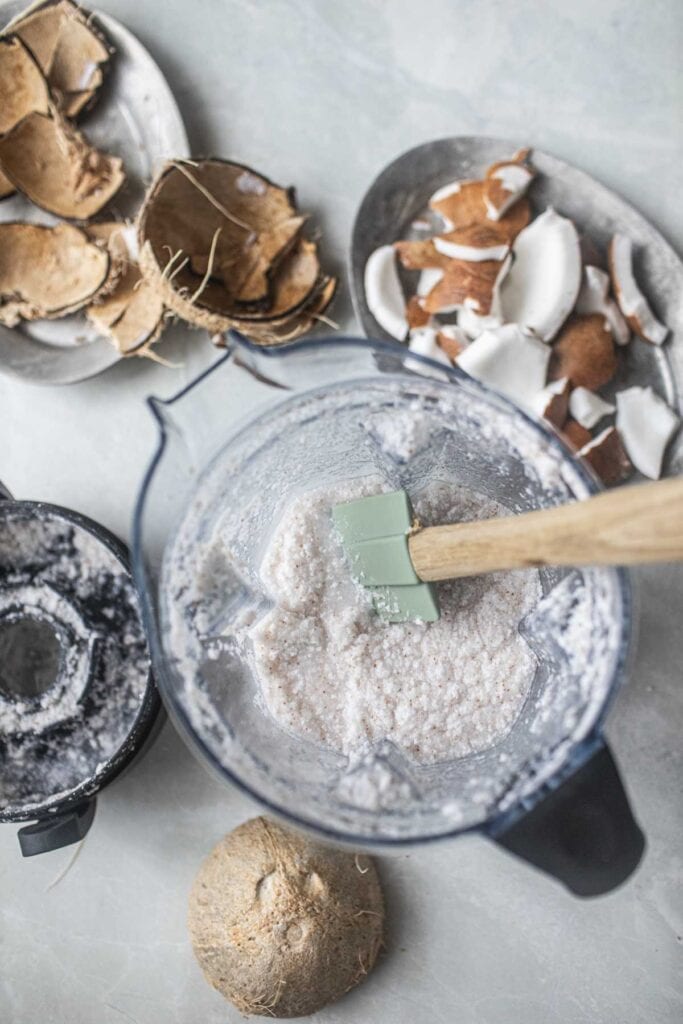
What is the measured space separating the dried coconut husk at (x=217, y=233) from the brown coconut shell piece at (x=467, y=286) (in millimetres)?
143

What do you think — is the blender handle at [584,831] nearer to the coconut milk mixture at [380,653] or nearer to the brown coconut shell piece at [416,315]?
the coconut milk mixture at [380,653]

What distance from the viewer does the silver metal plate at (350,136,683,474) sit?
2.78 feet

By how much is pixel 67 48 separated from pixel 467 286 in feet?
1.43

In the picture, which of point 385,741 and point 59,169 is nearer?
point 385,741

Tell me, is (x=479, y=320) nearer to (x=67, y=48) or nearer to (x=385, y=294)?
(x=385, y=294)

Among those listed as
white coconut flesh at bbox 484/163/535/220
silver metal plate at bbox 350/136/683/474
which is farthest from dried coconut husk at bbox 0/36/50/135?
white coconut flesh at bbox 484/163/535/220

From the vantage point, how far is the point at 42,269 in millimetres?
865

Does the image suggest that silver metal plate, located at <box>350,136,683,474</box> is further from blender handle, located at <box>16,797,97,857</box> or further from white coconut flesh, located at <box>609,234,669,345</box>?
blender handle, located at <box>16,797,97,857</box>

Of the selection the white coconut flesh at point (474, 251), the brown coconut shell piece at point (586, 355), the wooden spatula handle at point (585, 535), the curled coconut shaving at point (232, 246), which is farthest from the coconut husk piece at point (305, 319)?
the wooden spatula handle at point (585, 535)

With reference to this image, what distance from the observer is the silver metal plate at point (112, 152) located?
0.86m

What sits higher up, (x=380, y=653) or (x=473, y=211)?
(x=473, y=211)

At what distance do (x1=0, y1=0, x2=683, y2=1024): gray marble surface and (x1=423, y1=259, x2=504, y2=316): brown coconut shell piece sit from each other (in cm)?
10

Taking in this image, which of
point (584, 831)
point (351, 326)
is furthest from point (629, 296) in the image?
point (584, 831)

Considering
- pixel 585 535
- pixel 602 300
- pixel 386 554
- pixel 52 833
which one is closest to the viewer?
pixel 585 535
